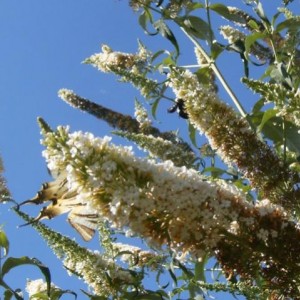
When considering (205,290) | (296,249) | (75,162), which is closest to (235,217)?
(296,249)

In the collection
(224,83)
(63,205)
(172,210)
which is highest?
(224,83)

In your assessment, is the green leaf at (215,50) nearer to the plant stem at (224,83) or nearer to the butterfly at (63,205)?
the plant stem at (224,83)

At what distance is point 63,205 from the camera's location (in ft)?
8.71

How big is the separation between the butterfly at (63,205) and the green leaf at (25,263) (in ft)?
0.81

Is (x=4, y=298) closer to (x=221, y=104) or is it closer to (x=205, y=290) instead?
(x=205, y=290)

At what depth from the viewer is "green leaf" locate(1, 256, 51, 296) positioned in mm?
2457

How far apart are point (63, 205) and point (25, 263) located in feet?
0.95

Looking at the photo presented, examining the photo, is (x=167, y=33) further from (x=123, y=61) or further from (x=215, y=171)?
(x=123, y=61)

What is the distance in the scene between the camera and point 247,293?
2.52 m

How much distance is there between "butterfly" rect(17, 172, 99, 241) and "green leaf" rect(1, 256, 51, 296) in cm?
25

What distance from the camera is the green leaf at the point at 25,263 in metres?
2.46

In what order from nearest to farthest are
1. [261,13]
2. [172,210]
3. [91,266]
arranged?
[172,210], [91,266], [261,13]

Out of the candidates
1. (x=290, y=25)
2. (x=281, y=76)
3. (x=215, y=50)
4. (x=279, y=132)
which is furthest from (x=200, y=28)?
(x=279, y=132)

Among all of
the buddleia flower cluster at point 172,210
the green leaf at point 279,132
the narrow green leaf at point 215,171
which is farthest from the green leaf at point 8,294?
the green leaf at point 279,132
